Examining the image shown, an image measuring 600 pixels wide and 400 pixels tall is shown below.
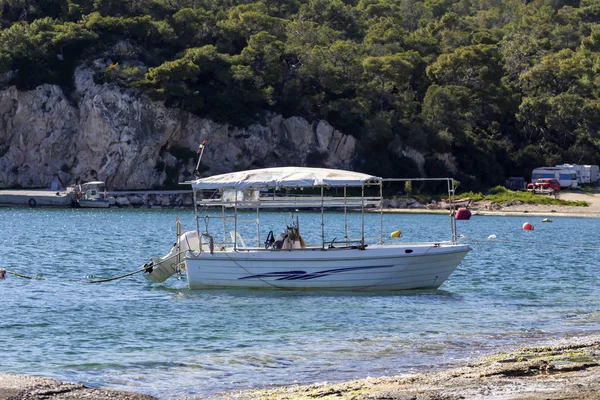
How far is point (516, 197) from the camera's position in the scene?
272ft

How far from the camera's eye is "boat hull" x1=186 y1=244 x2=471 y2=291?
24.6 m

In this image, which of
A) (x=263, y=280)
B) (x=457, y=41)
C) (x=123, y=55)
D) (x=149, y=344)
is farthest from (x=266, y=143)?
(x=149, y=344)

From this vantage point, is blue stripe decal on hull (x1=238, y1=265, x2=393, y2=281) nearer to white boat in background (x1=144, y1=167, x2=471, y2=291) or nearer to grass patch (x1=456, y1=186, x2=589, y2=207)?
white boat in background (x1=144, y1=167, x2=471, y2=291)

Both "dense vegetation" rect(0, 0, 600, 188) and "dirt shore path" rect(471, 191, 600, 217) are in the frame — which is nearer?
"dirt shore path" rect(471, 191, 600, 217)

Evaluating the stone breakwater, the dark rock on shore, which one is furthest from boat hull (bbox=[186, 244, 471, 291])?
the stone breakwater

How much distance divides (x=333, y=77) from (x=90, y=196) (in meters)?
26.6

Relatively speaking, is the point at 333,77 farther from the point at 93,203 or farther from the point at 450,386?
the point at 450,386

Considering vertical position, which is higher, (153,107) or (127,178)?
(153,107)

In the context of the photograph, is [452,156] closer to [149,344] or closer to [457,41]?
[457,41]

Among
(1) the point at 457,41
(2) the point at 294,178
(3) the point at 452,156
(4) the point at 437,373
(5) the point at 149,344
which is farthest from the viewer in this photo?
(1) the point at 457,41

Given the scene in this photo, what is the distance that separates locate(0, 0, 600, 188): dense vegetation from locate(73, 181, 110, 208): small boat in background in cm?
1014

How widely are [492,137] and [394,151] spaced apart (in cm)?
1228

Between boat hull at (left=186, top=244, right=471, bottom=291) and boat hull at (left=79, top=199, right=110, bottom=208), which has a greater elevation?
boat hull at (left=79, top=199, right=110, bottom=208)

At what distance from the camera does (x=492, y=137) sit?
3711 inches
